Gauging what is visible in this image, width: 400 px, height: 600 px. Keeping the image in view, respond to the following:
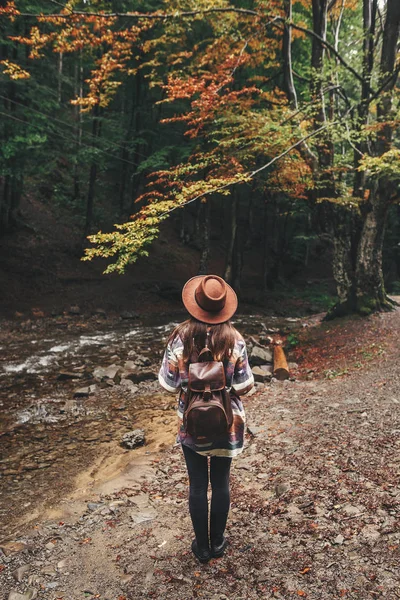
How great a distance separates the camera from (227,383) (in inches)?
118

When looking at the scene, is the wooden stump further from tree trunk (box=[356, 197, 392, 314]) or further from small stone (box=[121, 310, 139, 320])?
small stone (box=[121, 310, 139, 320])

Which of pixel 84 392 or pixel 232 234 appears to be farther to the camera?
pixel 232 234

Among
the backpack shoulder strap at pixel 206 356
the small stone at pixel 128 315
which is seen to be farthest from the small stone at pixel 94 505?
the small stone at pixel 128 315

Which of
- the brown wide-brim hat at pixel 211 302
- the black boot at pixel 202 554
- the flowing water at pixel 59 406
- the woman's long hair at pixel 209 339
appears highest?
the brown wide-brim hat at pixel 211 302

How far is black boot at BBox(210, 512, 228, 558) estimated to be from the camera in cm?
320

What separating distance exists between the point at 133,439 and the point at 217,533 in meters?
3.41

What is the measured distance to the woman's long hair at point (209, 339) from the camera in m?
2.93

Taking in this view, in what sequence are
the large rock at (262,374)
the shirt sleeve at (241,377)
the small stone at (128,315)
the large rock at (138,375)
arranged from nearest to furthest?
the shirt sleeve at (241,377) < the large rock at (262,374) < the large rock at (138,375) < the small stone at (128,315)

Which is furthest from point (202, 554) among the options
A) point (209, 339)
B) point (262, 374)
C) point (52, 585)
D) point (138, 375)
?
point (138, 375)

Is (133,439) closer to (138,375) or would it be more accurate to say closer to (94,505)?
(94,505)

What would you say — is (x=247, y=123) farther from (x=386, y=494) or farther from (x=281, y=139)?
(x=386, y=494)

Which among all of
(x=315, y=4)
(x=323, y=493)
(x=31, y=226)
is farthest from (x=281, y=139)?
(x=31, y=226)

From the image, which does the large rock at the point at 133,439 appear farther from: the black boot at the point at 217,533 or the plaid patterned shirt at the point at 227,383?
the plaid patterned shirt at the point at 227,383

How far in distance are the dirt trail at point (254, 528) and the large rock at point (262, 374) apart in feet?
10.3
